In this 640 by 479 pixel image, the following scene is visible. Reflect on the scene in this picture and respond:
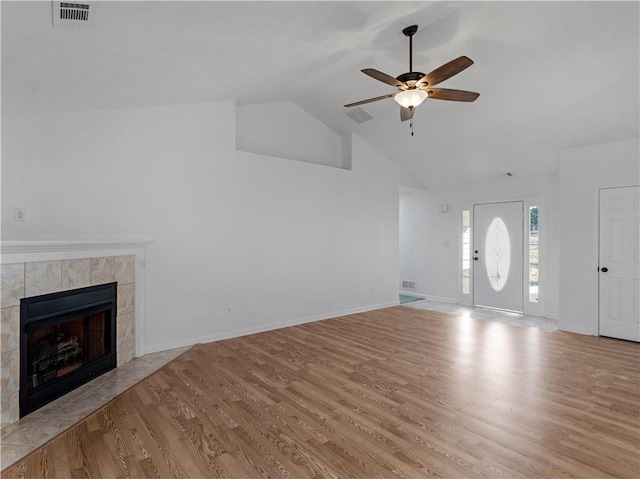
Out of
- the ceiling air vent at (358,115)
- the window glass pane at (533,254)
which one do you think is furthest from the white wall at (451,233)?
the ceiling air vent at (358,115)

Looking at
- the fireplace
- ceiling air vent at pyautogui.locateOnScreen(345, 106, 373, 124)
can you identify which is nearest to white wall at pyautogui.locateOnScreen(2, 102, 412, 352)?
the fireplace

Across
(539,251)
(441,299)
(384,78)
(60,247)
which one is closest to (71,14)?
(60,247)

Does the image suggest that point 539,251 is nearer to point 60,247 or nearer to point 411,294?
point 411,294

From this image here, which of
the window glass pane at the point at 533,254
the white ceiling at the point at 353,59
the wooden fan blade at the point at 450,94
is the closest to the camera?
the white ceiling at the point at 353,59

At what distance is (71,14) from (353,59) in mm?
2896

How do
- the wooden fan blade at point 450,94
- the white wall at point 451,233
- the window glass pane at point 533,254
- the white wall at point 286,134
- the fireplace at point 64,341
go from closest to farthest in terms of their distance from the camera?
1. the fireplace at point 64,341
2. the wooden fan blade at point 450,94
3. the white wall at point 286,134
4. the white wall at point 451,233
5. the window glass pane at point 533,254

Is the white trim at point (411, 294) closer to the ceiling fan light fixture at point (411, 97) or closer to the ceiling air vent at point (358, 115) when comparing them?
the ceiling air vent at point (358, 115)

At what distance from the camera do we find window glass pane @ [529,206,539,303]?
241 inches

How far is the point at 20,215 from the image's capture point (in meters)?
3.34

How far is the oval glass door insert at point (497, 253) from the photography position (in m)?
6.49

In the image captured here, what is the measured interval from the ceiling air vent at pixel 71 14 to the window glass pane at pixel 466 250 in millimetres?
6707

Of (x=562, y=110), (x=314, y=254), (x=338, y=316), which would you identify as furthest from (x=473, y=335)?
(x=562, y=110)

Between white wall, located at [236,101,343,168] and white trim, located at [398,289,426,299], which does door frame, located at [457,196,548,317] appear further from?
white wall, located at [236,101,343,168]

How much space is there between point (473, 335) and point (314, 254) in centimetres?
266
